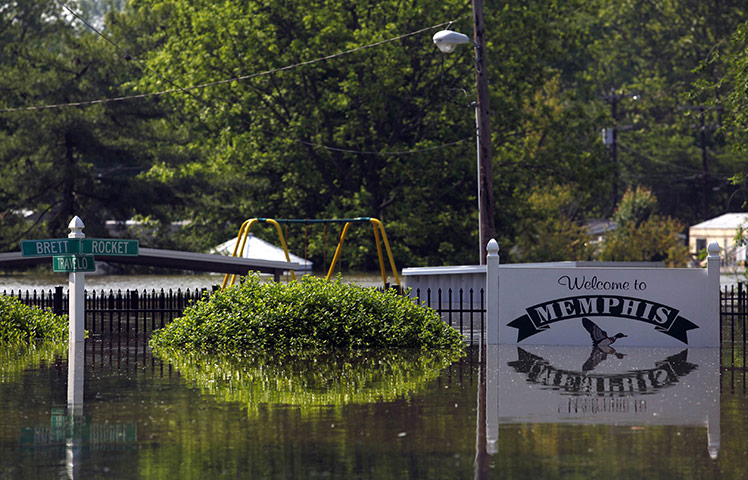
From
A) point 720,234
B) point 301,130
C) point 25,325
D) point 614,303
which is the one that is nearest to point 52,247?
point 25,325

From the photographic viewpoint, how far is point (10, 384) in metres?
15.3

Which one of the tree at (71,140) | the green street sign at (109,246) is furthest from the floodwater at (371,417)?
the tree at (71,140)

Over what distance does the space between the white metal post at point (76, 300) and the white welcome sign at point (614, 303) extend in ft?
23.5

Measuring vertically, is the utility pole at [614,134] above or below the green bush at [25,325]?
above

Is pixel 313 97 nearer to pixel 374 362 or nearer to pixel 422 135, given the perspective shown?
pixel 422 135

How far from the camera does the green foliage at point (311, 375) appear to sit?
46.5ft

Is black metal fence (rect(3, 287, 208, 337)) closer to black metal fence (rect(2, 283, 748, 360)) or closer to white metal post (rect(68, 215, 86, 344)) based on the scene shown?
black metal fence (rect(2, 283, 748, 360))

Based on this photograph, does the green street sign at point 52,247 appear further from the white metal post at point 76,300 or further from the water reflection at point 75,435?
the water reflection at point 75,435

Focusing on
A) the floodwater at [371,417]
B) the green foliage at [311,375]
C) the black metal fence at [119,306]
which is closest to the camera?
the floodwater at [371,417]

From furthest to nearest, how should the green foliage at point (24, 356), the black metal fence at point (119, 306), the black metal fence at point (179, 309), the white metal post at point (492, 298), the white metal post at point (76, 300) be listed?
the black metal fence at point (119, 306) < the black metal fence at point (179, 309) < the white metal post at point (492, 298) < the white metal post at point (76, 300) < the green foliage at point (24, 356)

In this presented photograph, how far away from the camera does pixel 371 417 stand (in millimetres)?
12617

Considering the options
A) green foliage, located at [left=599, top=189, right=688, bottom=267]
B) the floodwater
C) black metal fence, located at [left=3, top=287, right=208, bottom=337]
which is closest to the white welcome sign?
the floodwater

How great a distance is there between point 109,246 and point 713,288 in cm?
1063

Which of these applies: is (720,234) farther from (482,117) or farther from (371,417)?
(371,417)
